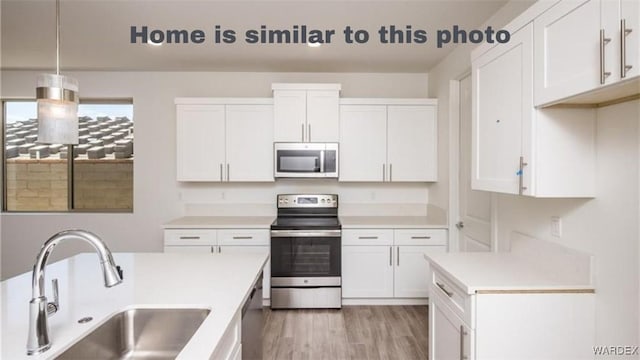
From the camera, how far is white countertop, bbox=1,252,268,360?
3.47 feet

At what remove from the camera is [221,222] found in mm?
3533

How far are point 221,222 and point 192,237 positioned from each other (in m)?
0.31

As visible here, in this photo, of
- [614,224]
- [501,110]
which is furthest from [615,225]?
[501,110]

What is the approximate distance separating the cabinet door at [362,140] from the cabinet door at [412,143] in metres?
0.08

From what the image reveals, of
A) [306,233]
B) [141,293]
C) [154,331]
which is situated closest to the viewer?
[154,331]

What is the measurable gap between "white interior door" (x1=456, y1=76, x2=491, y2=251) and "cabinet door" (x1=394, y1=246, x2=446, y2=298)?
427mm

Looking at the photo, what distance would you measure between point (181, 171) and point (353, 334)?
7.83ft

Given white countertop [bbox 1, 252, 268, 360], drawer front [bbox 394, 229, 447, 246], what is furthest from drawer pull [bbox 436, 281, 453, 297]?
drawer front [bbox 394, 229, 447, 246]

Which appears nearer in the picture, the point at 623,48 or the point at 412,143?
the point at 623,48

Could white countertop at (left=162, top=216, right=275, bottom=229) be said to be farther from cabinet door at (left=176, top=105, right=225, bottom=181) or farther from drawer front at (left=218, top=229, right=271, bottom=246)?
cabinet door at (left=176, top=105, right=225, bottom=181)

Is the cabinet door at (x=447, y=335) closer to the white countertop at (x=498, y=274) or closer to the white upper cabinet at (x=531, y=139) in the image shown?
the white countertop at (x=498, y=274)

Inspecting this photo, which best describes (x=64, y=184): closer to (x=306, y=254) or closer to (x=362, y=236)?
(x=306, y=254)

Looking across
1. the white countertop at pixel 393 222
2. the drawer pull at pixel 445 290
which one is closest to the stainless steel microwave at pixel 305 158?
the white countertop at pixel 393 222

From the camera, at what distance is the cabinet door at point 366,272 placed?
3.43m
